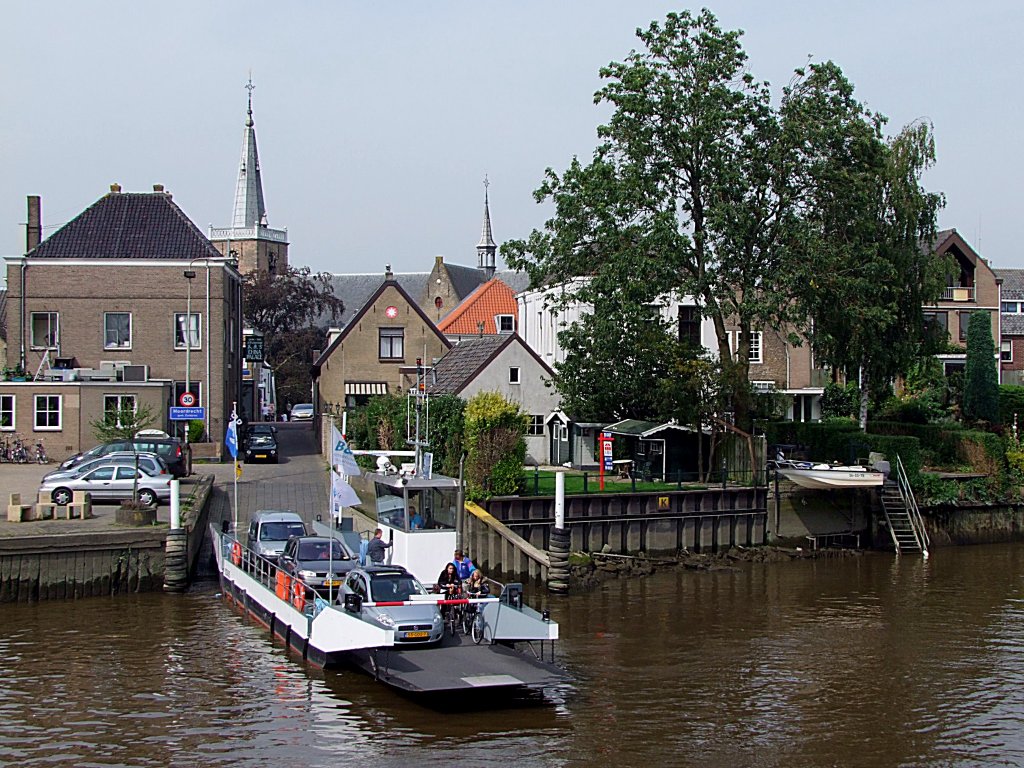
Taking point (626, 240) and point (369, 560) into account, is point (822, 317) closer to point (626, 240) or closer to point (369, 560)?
point (626, 240)

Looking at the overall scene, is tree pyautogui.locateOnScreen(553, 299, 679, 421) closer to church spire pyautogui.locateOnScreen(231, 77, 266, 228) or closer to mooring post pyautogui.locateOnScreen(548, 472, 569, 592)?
mooring post pyautogui.locateOnScreen(548, 472, 569, 592)

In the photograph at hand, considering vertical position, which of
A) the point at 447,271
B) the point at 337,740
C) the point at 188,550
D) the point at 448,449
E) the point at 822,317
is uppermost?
the point at 447,271

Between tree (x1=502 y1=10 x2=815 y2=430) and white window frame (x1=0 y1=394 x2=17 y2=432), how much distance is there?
2346 centimetres

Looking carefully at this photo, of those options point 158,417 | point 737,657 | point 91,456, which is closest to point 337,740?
point 737,657

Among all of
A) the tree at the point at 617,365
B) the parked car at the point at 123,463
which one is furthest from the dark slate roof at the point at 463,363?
the parked car at the point at 123,463

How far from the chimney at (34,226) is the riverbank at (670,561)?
34.8 m

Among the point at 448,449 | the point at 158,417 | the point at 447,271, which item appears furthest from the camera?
the point at 447,271

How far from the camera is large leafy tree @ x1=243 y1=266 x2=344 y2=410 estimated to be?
102 m

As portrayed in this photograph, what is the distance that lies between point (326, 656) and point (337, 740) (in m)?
4.02

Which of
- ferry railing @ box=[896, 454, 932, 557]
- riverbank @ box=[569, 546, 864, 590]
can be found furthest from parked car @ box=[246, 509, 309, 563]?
ferry railing @ box=[896, 454, 932, 557]

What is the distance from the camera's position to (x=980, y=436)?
153ft

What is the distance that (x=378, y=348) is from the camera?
210 feet

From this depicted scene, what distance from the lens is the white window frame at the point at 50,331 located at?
52.8 meters

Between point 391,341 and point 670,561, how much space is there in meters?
29.6
